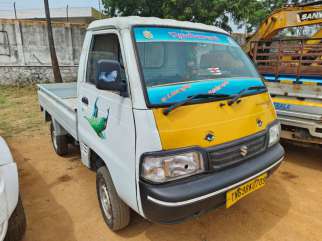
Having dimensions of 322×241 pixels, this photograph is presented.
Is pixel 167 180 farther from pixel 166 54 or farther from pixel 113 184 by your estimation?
pixel 166 54

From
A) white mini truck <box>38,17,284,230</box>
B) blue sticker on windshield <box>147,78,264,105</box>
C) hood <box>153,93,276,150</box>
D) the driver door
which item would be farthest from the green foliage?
hood <box>153,93,276,150</box>

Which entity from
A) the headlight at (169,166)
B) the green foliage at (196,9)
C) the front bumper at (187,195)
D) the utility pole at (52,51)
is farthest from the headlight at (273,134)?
the green foliage at (196,9)

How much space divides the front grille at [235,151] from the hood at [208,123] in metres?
0.05

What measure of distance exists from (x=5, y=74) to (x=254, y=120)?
38.9 feet

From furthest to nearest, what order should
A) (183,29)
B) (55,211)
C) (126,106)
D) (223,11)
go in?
(223,11) < (55,211) < (183,29) < (126,106)

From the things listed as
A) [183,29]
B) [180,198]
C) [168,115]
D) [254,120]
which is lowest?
[180,198]

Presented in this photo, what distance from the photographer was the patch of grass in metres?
6.05

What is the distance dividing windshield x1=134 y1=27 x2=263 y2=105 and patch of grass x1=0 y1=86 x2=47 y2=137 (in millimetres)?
4583

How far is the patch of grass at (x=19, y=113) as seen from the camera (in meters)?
6.05

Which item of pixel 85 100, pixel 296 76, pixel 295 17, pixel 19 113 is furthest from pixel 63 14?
pixel 85 100

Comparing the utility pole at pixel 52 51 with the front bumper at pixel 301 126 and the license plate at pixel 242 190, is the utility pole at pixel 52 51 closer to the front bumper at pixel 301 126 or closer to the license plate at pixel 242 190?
the front bumper at pixel 301 126

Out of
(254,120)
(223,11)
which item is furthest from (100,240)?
(223,11)

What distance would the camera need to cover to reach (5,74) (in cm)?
1123

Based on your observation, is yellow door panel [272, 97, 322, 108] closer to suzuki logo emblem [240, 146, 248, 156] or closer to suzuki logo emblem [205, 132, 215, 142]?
suzuki logo emblem [240, 146, 248, 156]
